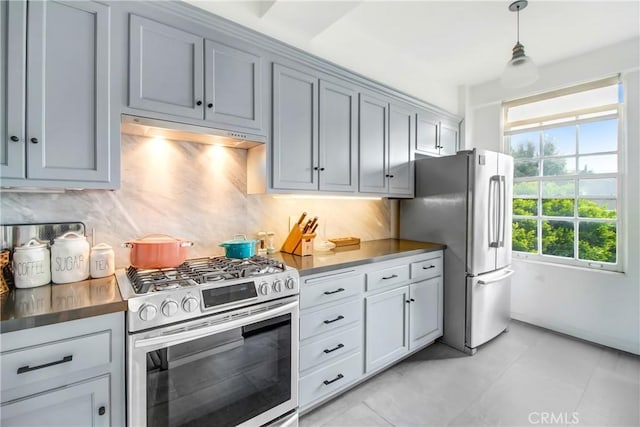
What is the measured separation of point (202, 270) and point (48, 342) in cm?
66

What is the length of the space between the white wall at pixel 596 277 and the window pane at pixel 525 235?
0.18 metres

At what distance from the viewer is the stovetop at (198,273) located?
1315 mm

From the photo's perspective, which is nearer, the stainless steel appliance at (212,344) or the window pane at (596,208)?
the stainless steel appliance at (212,344)

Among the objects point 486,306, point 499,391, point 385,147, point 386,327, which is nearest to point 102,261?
point 386,327

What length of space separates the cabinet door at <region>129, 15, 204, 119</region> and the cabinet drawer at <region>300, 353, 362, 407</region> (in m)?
1.75

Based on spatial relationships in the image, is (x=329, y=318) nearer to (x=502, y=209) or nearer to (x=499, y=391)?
(x=499, y=391)

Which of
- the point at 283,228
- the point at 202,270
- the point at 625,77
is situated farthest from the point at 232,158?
the point at 625,77

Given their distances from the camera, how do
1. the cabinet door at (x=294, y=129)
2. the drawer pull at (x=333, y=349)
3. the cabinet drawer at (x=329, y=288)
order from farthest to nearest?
the cabinet door at (x=294, y=129)
the drawer pull at (x=333, y=349)
the cabinet drawer at (x=329, y=288)

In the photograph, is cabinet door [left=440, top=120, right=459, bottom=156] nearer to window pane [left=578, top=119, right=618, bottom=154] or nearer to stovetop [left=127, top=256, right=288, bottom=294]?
window pane [left=578, top=119, right=618, bottom=154]

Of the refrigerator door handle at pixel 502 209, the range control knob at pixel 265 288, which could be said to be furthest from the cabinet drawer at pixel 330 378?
the refrigerator door handle at pixel 502 209

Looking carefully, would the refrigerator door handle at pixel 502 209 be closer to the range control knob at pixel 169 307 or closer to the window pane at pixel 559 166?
the window pane at pixel 559 166

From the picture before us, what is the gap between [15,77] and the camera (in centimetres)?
118

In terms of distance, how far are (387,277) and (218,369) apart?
136 cm

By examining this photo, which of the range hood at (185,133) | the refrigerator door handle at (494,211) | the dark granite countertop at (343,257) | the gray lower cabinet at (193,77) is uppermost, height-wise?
the gray lower cabinet at (193,77)
